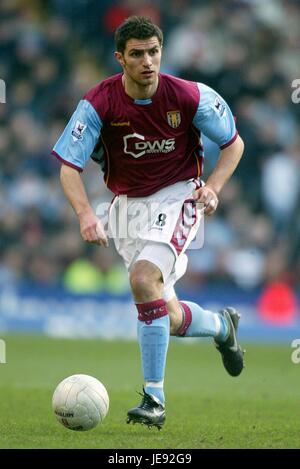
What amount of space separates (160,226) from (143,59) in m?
1.04

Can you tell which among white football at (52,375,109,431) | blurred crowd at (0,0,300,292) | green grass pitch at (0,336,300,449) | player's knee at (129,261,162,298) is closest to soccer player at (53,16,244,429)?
player's knee at (129,261,162,298)

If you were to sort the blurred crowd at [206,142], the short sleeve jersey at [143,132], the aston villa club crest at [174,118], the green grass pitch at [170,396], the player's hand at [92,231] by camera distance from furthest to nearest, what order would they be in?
the blurred crowd at [206,142] < the aston villa club crest at [174,118] < the short sleeve jersey at [143,132] < the player's hand at [92,231] < the green grass pitch at [170,396]

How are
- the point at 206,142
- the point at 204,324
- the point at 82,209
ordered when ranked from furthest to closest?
1. the point at 206,142
2. the point at 204,324
3. the point at 82,209

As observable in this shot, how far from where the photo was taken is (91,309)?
14.8 meters

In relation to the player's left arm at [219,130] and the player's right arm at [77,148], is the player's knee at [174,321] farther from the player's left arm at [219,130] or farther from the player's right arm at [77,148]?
the player's right arm at [77,148]

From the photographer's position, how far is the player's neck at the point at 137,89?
6.85 metres

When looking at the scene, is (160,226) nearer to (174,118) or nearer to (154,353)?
(174,118)

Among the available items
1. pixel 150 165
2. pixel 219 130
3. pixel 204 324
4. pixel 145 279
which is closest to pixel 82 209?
pixel 145 279

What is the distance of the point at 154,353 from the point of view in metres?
6.64

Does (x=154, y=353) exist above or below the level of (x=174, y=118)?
below

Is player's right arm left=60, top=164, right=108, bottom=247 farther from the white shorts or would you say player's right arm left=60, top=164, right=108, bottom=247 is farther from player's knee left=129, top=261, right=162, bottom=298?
the white shorts

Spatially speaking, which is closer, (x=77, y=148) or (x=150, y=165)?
(x=77, y=148)

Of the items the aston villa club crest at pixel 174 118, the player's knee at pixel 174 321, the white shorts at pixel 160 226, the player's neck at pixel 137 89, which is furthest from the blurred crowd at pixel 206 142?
the player's neck at pixel 137 89
